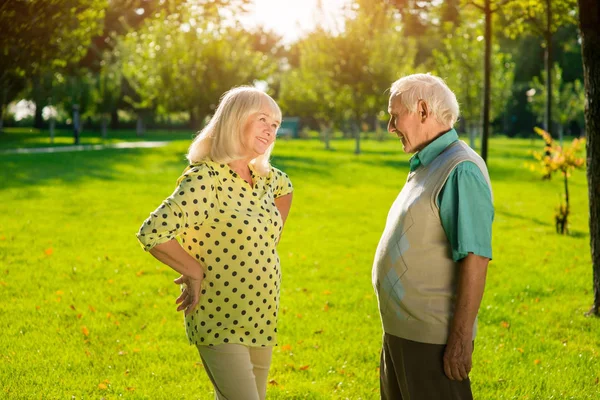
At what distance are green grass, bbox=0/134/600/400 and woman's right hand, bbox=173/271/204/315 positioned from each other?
91.0 inches

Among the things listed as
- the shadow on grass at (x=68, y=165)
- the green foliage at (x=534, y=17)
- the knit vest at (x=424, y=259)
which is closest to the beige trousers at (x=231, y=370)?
the knit vest at (x=424, y=259)

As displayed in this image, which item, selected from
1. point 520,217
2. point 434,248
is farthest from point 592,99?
point 520,217

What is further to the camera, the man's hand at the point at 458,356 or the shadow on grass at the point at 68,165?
the shadow on grass at the point at 68,165

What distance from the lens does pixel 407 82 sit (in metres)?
3.33

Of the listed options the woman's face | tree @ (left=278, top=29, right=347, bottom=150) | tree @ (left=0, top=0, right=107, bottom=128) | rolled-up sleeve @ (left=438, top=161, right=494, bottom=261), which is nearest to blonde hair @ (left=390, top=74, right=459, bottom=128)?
rolled-up sleeve @ (left=438, top=161, right=494, bottom=261)

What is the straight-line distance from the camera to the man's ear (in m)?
3.29

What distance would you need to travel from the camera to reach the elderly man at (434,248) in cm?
312

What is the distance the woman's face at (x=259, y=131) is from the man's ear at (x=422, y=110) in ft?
2.55

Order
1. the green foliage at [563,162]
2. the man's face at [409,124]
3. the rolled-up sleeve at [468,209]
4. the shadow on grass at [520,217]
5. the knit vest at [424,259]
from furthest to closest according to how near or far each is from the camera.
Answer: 1. the shadow on grass at [520,217]
2. the green foliage at [563,162]
3. the man's face at [409,124]
4. the knit vest at [424,259]
5. the rolled-up sleeve at [468,209]

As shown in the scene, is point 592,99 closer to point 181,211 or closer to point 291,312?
point 291,312

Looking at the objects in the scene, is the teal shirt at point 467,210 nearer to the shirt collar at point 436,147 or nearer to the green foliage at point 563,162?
the shirt collar at point 436,147

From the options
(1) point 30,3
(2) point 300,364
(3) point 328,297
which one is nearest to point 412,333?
(2) point 300,364

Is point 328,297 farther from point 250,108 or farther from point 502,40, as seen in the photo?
point 502,40

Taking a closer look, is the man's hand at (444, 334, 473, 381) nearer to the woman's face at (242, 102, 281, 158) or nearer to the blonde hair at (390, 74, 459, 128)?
the blonde hair at (390, 74, 459, 128)
